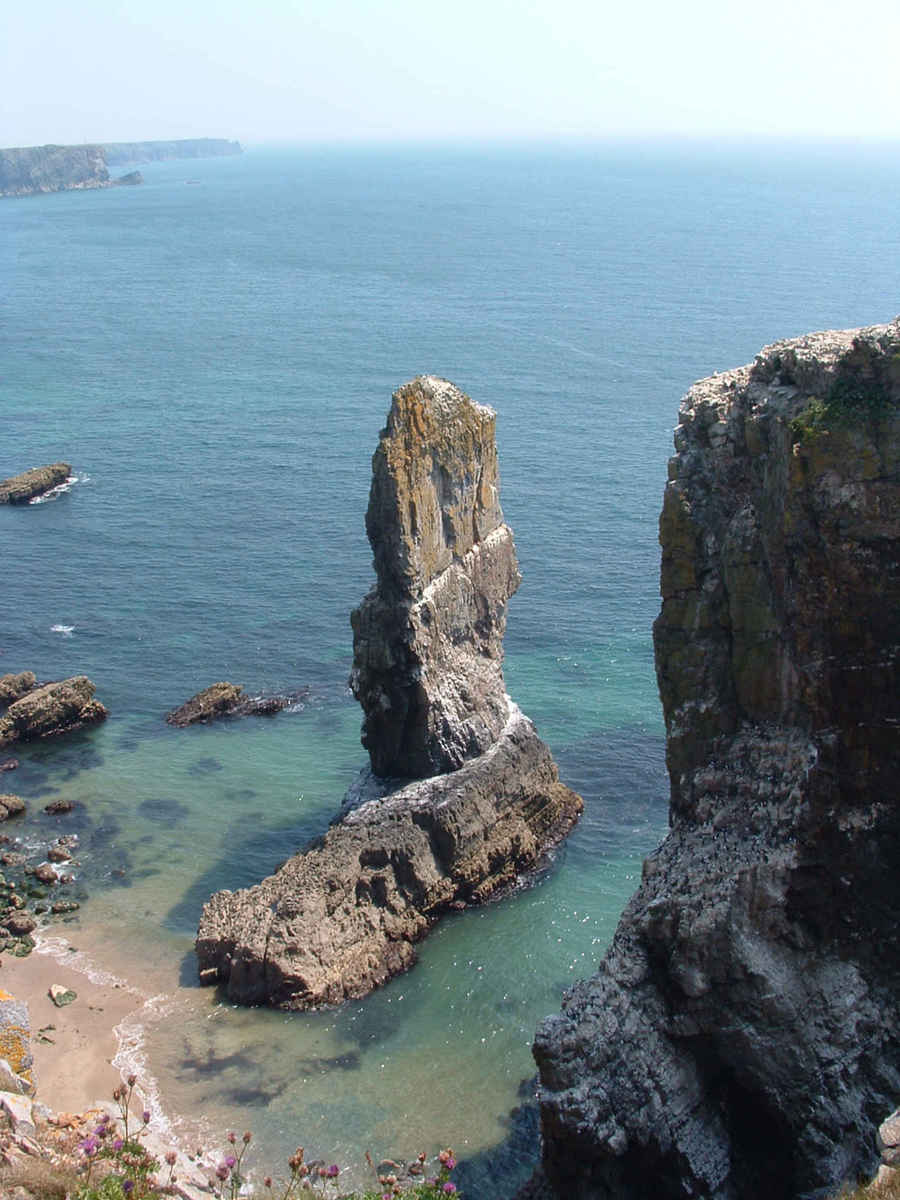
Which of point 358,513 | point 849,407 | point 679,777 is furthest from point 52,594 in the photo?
point 849,407

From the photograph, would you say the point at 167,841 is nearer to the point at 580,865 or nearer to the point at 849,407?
the point at 580,865

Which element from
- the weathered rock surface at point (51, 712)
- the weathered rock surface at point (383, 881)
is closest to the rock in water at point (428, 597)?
the weathered rock surface at point (383, 881)

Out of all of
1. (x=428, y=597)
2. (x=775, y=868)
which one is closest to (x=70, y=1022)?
(x=428, y=597)

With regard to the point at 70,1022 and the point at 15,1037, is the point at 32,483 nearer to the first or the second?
the point at 70,1022

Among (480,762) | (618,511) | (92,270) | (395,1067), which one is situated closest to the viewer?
(395,1067)

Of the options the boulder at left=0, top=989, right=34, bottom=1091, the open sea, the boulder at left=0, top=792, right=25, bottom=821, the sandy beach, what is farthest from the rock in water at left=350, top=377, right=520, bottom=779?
the boulder at left=0, top=989, right=34, bottom=1091
